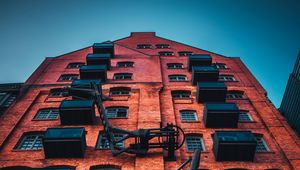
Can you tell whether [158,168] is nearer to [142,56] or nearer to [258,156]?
[258,156]

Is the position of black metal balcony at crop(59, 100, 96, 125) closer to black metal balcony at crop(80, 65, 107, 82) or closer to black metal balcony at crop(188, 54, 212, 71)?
black metal balcony at crop(80, 65, 107, 82)

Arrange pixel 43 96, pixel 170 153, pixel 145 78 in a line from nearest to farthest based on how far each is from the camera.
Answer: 1. pixel 170 153
2. pixel 43 96
3. pixel 145 78

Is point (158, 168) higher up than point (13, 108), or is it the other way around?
point (13, 108)

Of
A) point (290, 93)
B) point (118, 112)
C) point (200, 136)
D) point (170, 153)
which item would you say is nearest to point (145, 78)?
point (118, 112)

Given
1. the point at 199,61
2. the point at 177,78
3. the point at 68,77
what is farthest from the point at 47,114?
the point at 199,61

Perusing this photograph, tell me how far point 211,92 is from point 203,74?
320cm

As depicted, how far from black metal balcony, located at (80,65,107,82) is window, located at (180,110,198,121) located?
7772 millimetres

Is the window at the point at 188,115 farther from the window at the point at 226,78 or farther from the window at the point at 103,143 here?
the window at the point at 226,78

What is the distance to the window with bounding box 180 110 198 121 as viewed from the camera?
1725 centimetres

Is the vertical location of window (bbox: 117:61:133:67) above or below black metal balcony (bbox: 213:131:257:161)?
above

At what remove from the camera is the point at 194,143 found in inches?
591

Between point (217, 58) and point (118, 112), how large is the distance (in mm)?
16116

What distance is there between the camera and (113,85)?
20641mm

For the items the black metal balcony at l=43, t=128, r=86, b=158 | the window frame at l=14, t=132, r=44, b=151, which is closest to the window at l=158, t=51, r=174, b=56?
the window frame at l=14, t=132, r=44, b=151
